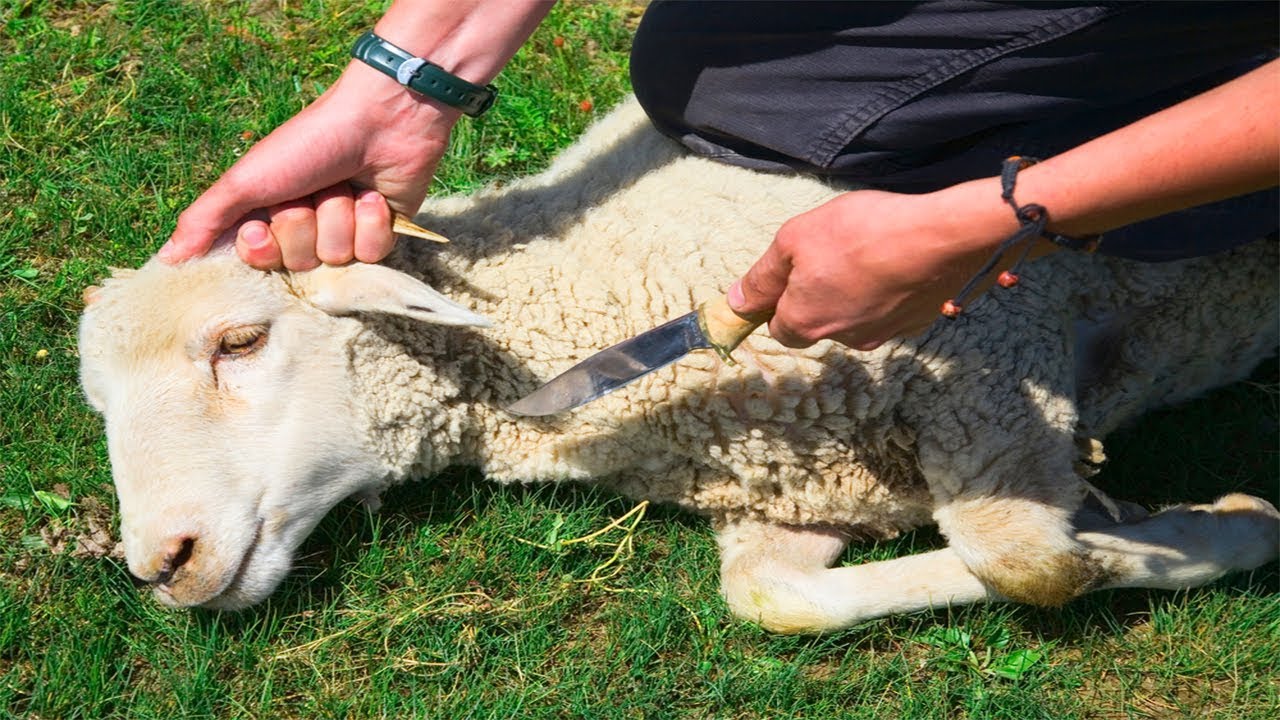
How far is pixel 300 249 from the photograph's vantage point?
3.13m

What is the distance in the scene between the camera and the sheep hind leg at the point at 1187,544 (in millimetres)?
3344

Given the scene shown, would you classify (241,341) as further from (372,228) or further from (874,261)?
(874,261)

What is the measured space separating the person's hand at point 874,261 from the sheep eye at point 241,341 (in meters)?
1.28

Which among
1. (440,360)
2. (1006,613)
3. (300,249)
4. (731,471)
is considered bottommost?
(1006,613)

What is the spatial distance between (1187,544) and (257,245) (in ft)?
8.61

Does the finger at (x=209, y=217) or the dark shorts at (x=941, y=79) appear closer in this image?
the dark shorts at (x=941, y=79)

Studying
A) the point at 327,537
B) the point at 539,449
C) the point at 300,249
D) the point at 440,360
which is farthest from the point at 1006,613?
the point at 300,249

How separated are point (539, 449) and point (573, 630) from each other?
534 mm

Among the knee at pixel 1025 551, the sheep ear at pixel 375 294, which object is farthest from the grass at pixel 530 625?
the sheep ear at pixel 375 294

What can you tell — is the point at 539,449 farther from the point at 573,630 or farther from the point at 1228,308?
the point at 1228,308

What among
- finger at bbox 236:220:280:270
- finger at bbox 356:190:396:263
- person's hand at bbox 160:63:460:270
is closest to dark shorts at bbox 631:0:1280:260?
person's hand at bbox 160:63:460:270

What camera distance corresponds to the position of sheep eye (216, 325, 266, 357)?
10.2 feet

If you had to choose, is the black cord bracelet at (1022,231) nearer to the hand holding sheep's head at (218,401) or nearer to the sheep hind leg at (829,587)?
the sheep hind leg at (829,587)

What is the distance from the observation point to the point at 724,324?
9.17ft
